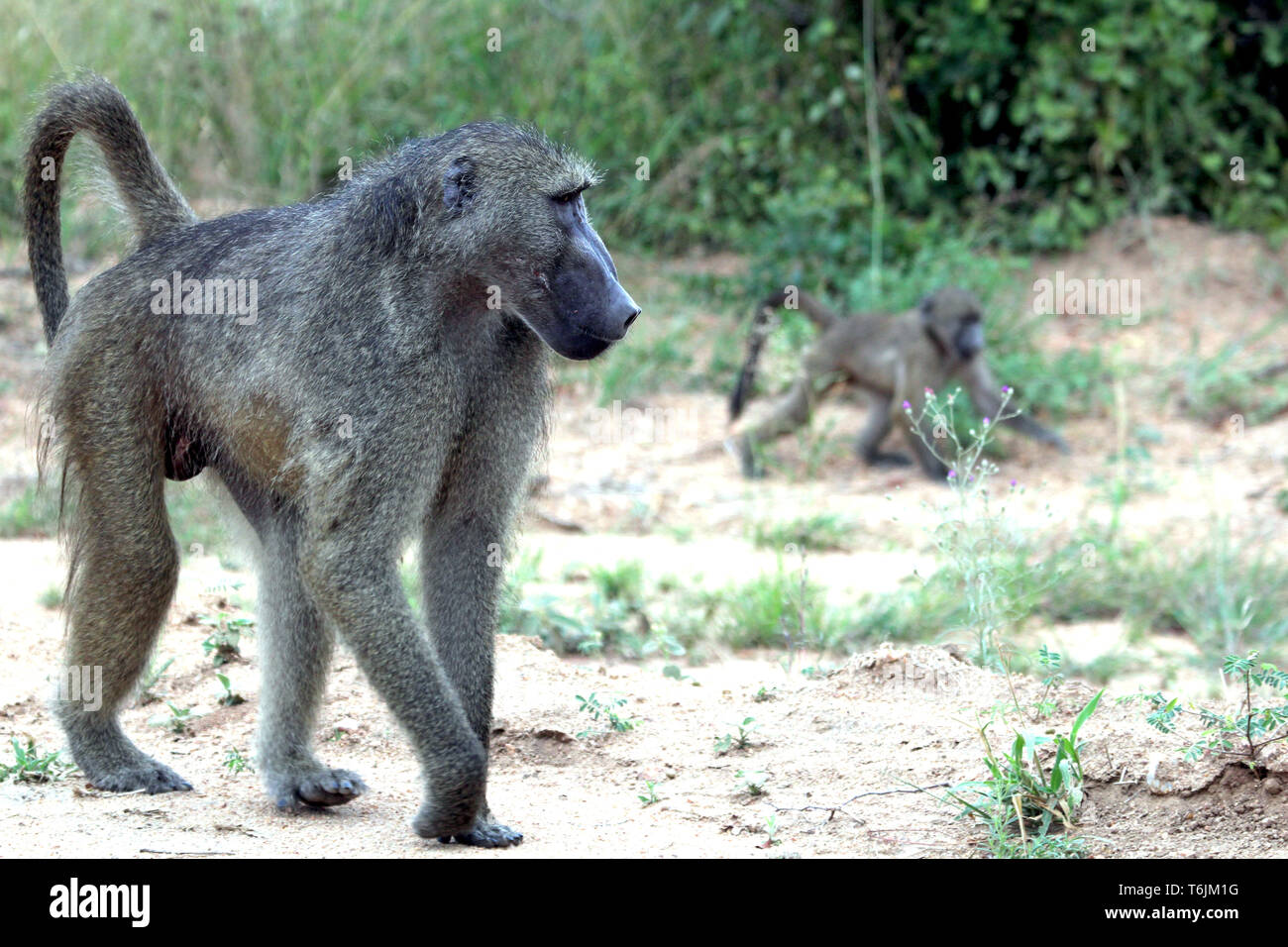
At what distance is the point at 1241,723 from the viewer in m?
3.08

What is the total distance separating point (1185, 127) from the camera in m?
9.73

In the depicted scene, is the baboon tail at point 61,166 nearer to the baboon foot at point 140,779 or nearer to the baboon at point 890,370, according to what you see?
the baboon foot at point 140,779

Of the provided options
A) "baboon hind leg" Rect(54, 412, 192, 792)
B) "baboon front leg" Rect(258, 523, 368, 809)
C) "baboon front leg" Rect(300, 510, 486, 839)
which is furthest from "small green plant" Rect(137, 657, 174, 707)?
"baboon front leg" Rect(300, 510, 486, 839)

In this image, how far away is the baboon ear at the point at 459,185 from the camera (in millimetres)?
3184

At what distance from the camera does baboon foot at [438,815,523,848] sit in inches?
124

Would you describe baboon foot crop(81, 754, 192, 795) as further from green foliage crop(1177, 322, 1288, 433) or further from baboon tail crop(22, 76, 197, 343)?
green foliage crop(1177, 322, 1288, 433)

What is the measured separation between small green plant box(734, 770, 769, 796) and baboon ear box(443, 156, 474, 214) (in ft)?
4.80

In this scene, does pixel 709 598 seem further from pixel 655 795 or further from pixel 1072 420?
pixel 1072 420

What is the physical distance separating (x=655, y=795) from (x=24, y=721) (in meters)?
1.90

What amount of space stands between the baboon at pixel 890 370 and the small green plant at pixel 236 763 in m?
4.31

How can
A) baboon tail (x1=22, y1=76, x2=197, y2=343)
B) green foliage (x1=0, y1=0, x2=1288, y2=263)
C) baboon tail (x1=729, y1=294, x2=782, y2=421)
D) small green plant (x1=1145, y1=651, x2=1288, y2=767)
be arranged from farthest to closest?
green foliage (x1=0, y1=0, x2=1288, y2=263), baboon tail (x1=729, y1=294, x2=782, y2=421), baboon tail (x1=22, y1=76, x2=197, y2=343), small green plant (x1=1145, y1=651, x2=1288, y2=767)

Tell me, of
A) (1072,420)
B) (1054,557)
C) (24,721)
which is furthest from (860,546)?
(24,721)

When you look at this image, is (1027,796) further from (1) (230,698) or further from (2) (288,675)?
(1) (230,698)

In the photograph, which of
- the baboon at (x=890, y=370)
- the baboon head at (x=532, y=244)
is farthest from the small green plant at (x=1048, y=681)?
the baboon at (x=890, y=370)
